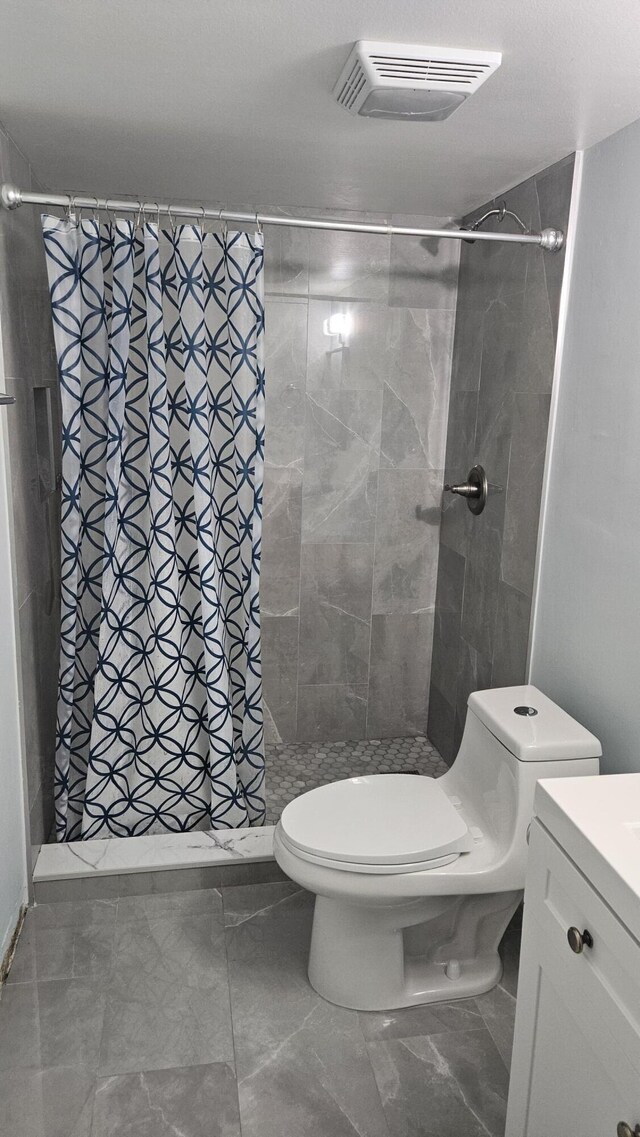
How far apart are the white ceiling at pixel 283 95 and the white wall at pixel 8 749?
695 mm

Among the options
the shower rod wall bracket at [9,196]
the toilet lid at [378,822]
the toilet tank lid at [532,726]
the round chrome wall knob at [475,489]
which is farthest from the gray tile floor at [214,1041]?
the shower rod wall bracket at [9,196]

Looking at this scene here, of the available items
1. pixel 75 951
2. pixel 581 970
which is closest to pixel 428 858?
pixel 581 970

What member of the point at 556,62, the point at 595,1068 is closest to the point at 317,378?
the point at 556,62

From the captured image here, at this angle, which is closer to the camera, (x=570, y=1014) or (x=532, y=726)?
(x=570, y=1014)

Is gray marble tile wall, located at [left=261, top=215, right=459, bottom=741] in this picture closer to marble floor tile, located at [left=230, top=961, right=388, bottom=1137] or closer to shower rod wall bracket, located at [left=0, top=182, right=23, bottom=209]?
shower rod wall bracket, located at [left=0, top=182, right=23, bottom=209]

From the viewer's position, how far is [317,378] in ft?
9.71

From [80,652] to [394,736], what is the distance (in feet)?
4.73

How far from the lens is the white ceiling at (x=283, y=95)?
1.39 meters

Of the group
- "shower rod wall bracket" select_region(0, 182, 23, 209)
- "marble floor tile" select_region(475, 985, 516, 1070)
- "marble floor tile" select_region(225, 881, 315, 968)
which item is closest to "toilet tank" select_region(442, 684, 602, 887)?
"marble floor tile" select_region(475, 985, 516, 1070)

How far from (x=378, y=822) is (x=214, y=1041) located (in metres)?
0.62

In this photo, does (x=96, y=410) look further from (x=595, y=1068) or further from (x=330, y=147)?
(x=595, y=1068)

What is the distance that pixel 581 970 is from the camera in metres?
1.19

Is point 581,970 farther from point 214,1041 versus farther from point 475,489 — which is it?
point 475,489

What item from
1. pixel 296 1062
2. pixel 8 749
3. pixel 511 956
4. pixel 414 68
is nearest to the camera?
pixel 414 68
